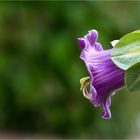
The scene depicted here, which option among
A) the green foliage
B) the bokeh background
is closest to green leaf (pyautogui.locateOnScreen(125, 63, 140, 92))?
the green foliage

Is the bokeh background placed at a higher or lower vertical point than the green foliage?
higher

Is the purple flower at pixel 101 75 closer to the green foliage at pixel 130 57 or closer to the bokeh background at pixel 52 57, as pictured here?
the green foliage at pixel 130 57

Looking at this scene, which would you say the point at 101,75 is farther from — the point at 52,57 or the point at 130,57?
the point at 52,57

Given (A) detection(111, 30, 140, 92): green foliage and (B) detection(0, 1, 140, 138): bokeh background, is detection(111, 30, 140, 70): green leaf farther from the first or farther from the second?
(B) detection(0, 1, 140, 138): bokeh background

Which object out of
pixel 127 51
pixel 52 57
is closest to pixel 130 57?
pixel 127 51

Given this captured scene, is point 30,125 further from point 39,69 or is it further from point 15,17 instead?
point 15,17

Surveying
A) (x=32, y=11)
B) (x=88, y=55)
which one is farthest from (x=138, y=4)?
(x=88, y=55)

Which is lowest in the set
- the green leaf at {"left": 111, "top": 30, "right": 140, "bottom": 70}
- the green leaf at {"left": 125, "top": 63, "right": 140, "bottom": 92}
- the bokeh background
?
the green leaf at {"left": 125, "top": 63, "right": 140, "bottom": 92}
